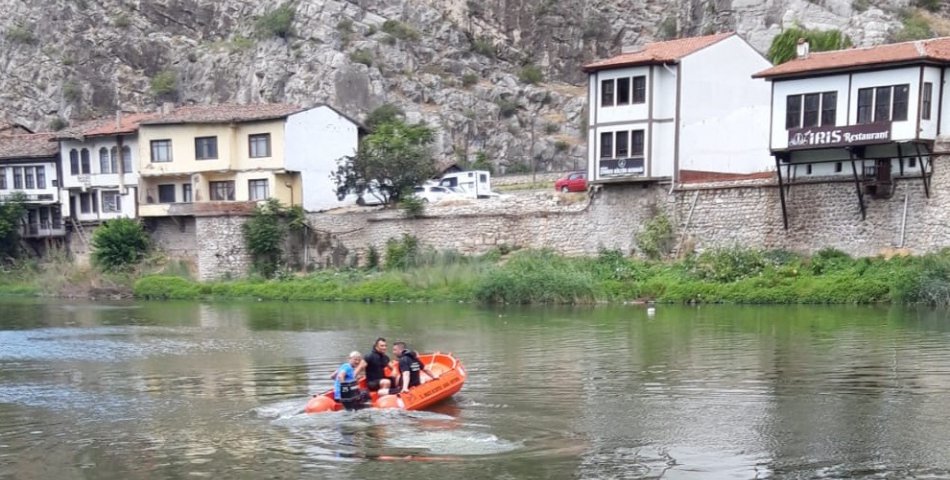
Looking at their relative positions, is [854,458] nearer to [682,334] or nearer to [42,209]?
[682,334]

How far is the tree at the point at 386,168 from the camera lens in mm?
51312

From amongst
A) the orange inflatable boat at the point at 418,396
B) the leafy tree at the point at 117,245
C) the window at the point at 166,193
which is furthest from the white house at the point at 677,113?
the window at the point at 166,193

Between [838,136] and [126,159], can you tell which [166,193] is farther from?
[838,136]

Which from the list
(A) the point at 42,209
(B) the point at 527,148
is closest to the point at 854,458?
(A) the point at 42,209

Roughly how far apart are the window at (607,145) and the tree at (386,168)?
1076cm

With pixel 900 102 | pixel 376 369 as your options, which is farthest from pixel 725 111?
pixel 376 369

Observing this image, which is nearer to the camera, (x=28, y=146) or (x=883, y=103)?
(x=883, y=103)

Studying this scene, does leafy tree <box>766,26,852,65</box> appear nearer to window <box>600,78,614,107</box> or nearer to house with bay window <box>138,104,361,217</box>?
window <box>600,78,614,107</box>

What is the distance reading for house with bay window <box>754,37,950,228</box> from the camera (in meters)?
36.7

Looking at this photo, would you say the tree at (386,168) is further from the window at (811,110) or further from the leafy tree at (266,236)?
the window at (811,110)

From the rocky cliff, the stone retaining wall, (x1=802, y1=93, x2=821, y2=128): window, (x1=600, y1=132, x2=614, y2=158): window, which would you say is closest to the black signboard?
(x1=600, y1=132, x2=614, y2=158): window

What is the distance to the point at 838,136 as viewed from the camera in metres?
37.8

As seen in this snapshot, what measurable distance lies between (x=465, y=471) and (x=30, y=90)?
295 feet

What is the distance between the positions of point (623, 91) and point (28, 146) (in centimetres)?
4023
